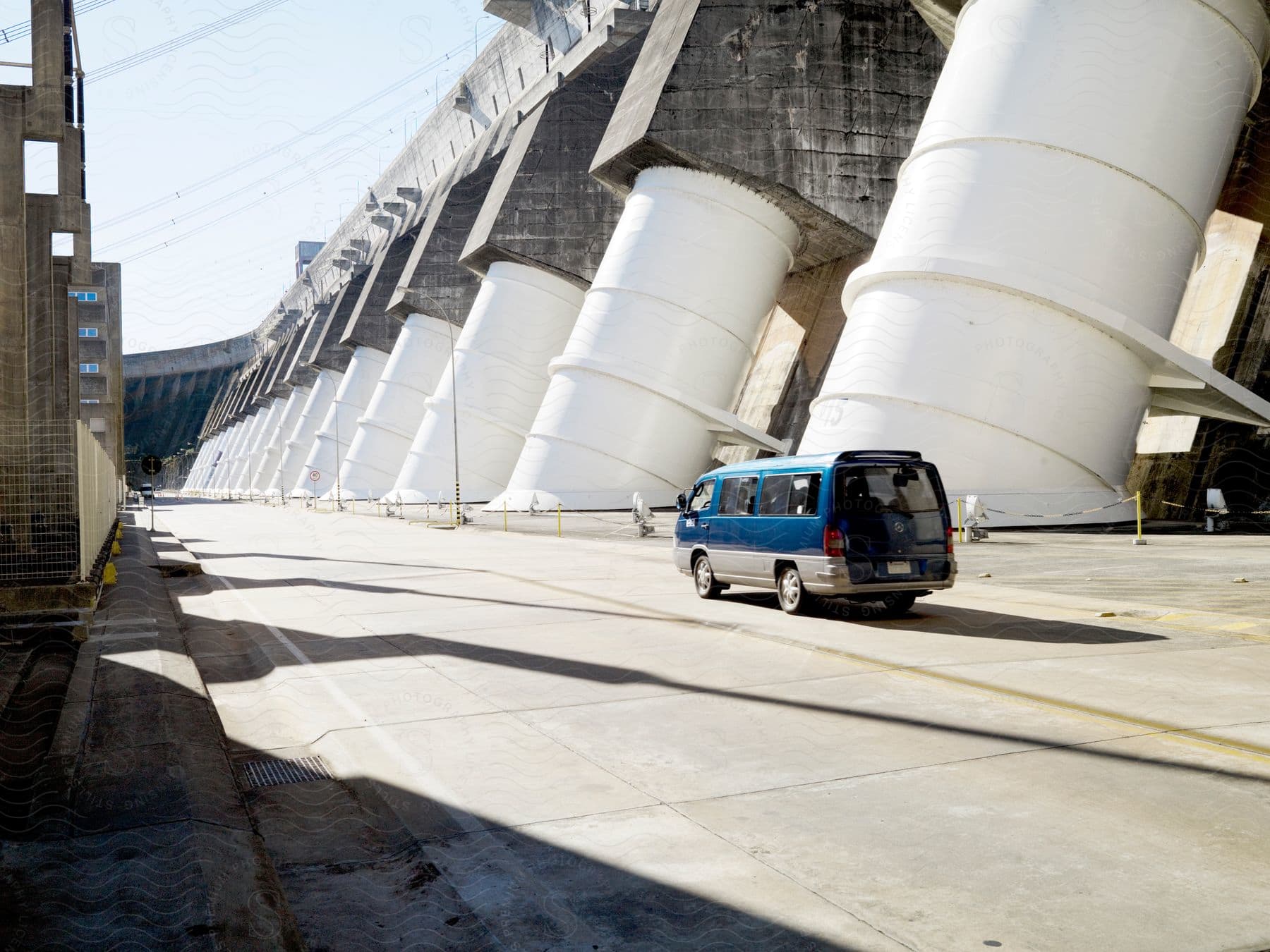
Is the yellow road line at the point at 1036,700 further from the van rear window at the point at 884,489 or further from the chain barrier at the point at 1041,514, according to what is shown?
the chain barrier at the point at 1041,514

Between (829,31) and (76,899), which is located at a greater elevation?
(829,31)

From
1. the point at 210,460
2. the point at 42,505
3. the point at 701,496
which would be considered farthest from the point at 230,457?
the point at 42,505

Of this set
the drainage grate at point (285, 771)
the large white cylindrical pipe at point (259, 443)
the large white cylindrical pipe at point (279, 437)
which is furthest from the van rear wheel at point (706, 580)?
the large white cylindrical pipe at point (259, 443)

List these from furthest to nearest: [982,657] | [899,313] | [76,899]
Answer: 1. [899,313]
2. [982,657]
3. [76,899]

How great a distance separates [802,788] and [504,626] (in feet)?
23.3

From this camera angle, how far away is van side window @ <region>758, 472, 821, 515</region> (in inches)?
514

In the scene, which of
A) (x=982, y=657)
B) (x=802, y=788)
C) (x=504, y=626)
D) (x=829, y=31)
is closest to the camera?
(x=802, y=788)

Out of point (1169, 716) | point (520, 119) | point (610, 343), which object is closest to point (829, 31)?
point (610, 343)

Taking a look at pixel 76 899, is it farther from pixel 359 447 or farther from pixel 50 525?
pixel 359 447

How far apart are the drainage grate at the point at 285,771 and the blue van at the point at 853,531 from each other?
695 centimetres

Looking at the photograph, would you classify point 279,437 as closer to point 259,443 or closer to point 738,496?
point 259,443

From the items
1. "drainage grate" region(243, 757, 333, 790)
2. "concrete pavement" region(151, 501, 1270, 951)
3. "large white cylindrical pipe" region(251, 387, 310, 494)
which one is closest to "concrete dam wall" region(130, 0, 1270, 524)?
"concrete pavement" region(151, 501, 1270, 951)

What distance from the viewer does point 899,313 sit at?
2584 centimetres

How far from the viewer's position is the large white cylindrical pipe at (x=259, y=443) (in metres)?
120
